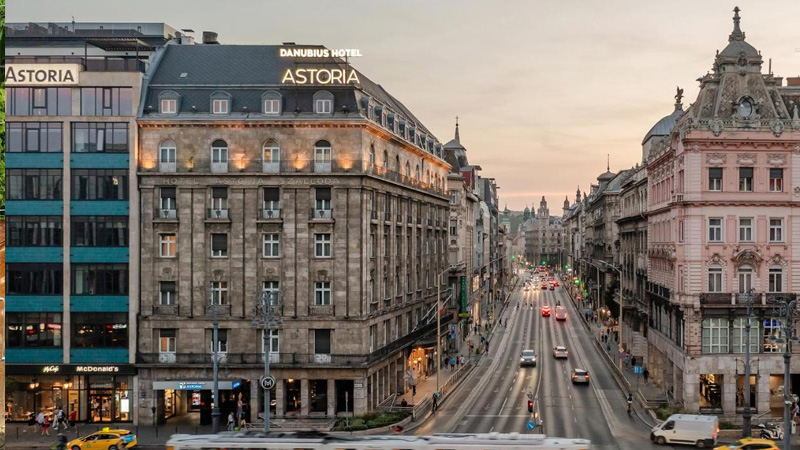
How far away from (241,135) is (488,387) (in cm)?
3568

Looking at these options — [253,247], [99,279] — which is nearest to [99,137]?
[99,279]

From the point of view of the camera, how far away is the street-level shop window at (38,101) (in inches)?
2650

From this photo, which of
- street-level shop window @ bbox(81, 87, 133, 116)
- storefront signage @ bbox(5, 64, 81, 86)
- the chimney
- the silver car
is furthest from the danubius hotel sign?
the silver car

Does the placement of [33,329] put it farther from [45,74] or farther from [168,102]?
[168,102]

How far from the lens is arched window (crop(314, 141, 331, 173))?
223 ft

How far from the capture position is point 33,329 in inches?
2653

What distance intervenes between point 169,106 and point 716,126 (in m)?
44.3

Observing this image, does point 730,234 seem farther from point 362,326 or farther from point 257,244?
point 257,244

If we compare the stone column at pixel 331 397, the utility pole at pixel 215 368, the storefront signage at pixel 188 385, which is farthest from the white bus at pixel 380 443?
the stone column at pixel 331 397

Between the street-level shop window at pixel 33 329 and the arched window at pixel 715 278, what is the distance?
53.1 m

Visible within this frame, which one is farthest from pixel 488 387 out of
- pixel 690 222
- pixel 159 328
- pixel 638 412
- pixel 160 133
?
pixel 160 133

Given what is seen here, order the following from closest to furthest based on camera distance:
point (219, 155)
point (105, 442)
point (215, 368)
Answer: point (105, 442), point (215, 368), point (219, 155)

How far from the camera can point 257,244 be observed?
221ft

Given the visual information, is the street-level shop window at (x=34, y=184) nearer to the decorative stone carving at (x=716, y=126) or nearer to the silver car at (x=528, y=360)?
the decorative stone carving at (x=716, y=126)
